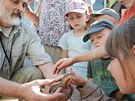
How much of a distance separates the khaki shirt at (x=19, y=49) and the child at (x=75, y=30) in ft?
1.19

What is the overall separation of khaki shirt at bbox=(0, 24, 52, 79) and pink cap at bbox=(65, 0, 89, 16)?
0.46 m

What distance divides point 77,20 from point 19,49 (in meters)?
0.66

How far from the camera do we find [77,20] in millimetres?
3207

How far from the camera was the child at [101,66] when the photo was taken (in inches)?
101

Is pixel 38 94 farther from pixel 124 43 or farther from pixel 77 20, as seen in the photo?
pixel 77 20

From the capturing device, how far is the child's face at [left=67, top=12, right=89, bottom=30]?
3.17 m

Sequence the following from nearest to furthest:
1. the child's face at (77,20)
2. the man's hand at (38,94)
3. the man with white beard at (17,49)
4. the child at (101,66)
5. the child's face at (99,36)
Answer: the man's hand at (38,94) → the child at (101,66) → the child's face at (99,36) → the man with white beard at (17,49) → the child's face at (77,20)

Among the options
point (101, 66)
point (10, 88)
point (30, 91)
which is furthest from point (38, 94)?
point (101, 66)

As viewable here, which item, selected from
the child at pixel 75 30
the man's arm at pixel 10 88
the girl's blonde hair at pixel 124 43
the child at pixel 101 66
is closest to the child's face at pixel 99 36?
the child at pixel 101 66

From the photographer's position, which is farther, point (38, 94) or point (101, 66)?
point (101, 66)

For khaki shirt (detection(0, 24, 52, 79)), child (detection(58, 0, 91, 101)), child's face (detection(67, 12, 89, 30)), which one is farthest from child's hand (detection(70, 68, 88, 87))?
child's face (detection(67, 12, 89, 30))

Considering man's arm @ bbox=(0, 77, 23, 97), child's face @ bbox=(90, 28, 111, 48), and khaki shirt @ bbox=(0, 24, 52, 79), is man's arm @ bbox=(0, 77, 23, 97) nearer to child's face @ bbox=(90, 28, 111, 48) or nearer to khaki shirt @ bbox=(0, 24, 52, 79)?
khaki shirt @ bbox=(0, 24, 52, 79)

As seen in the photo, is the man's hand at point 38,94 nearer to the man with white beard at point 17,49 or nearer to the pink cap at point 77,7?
the man with white beard at point 17,49

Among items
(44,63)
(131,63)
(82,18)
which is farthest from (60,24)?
(131,63)
